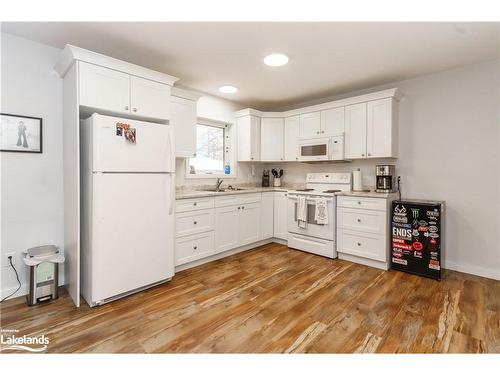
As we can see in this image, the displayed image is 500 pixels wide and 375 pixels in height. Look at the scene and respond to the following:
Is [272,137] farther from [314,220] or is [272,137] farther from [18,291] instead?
[18,291]

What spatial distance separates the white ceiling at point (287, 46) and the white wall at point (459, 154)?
9.4 inches

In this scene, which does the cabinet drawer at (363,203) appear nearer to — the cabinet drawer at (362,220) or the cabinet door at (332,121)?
the cabinet drawer at (362,220)

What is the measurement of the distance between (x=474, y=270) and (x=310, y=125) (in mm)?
2774

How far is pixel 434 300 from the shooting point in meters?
2.40

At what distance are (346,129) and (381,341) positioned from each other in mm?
2735

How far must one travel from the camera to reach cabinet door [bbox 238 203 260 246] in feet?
12.5

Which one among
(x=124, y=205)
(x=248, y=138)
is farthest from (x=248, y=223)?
(x=124, y=205)

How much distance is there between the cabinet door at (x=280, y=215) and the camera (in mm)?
4188

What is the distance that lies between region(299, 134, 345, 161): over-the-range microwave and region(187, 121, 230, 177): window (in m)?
1.30

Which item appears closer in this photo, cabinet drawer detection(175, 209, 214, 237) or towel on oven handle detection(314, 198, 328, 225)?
cabinet drawer detection(175, 209, 214, 237)

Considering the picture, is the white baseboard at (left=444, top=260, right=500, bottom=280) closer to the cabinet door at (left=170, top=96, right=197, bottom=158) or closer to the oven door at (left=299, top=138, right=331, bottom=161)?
the oven door at (left=299, top=138, right=331, bottom=161)

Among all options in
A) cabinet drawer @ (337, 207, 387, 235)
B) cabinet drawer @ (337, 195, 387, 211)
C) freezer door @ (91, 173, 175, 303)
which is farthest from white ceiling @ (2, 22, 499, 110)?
cabinet drawer @ (337, 207, 387, 235)

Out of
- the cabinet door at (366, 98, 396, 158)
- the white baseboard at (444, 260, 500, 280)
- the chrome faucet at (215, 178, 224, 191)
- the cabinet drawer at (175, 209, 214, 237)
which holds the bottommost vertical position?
the white baseboard at (444, 260, 500, 280)
